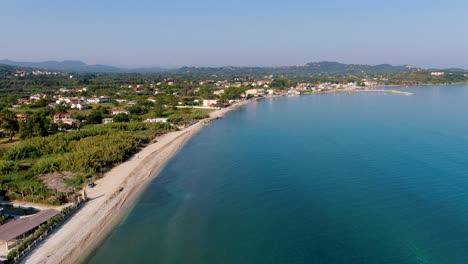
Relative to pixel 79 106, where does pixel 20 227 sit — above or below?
below

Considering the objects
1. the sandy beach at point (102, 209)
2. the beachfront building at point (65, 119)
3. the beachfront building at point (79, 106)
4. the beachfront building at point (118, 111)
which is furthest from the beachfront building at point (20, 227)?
the beachfront building at point (79, 106)

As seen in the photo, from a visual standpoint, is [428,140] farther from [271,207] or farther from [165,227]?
[165,227]

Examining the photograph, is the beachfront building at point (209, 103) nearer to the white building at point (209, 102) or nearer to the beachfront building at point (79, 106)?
the white building at point (209, 102)

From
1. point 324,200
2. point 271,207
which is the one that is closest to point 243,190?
point 271,207

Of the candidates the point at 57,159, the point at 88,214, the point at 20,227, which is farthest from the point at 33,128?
the point at 20,227

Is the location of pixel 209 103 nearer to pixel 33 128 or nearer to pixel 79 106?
pixel 79 106
